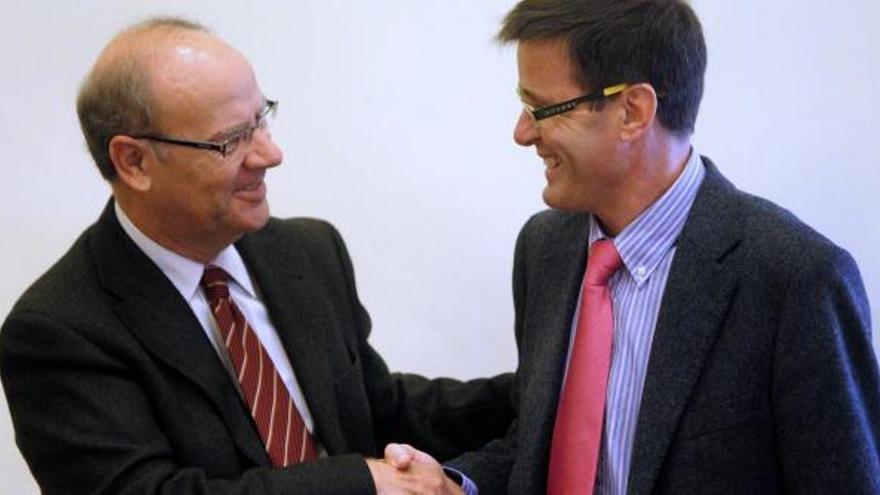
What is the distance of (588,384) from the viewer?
1.64m

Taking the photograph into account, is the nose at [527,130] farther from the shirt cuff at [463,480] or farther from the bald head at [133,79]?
the shirt cuff at [463,480]

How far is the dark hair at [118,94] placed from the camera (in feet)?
5.46

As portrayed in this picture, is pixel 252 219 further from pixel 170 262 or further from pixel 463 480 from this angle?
pixel 463 480

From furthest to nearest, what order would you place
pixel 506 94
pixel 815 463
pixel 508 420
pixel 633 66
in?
pixel 506 94 → pixel 508 420 → pixel 633 66 → pixel 815 463

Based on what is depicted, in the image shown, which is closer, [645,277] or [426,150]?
[645,277]

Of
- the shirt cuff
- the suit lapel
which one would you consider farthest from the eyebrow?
the shirt cuff

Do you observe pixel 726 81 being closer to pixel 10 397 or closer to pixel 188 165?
pixel 188 165

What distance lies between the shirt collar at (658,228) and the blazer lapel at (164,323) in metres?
0.69

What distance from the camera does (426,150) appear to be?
229cm

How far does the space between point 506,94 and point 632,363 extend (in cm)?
87

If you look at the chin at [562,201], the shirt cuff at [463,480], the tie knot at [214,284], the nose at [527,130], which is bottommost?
the shirt cuff at [463,480]

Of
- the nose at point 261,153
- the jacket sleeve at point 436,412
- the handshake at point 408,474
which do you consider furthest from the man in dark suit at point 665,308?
the nose at point 261,153

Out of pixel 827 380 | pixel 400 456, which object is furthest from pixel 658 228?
pixel 400 456

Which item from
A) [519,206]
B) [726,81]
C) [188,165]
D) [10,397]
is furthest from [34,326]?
[726,81]
